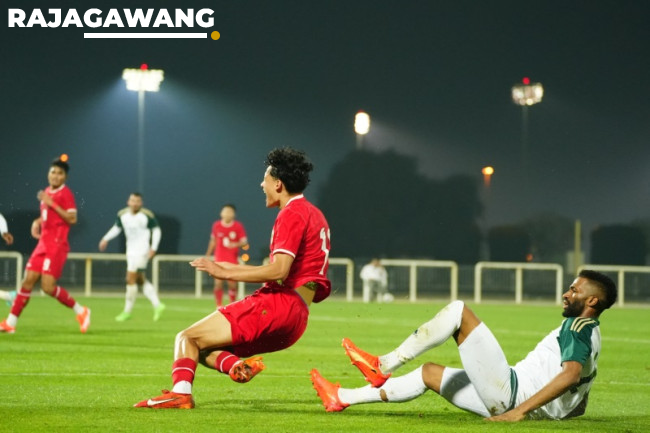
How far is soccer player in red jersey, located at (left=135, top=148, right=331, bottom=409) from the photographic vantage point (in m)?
8.43

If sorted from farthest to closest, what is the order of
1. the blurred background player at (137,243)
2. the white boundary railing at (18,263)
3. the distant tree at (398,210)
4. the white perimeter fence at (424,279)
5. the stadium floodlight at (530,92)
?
the distant tree at (398,210), the stadium floodlight at (530,92), the white perimeter fence at (424,279), the white boundary railing at (18,263), the blurred background player at (137,243)

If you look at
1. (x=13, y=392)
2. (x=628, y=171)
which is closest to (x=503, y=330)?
(x=13, y=392)

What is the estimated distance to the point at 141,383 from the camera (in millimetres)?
11273

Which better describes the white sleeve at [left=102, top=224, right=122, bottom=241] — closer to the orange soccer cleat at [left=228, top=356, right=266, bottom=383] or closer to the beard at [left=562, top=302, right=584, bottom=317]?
the orange soccer cleat at [left=228, top=356, right=266, bottom=383]

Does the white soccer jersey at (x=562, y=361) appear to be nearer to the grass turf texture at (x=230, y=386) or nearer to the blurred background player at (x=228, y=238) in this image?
the grass turf texture at (x=230, y=386)

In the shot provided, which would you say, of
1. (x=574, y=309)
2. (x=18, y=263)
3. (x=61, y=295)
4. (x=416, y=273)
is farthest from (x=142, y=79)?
(x=574, y=309)

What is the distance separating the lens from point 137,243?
23953 millimetres

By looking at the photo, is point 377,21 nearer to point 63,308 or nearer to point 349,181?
point 349,181

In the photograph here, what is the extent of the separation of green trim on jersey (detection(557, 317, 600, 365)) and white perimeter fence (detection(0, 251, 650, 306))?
30994mm

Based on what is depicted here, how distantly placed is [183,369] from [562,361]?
2644 millimetres

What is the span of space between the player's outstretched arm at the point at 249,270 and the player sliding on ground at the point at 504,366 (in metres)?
0.67

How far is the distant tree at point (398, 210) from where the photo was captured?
58.9 m

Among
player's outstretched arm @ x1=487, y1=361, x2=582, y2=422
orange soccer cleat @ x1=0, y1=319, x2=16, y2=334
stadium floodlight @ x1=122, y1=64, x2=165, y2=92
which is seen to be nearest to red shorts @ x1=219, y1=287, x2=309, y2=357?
player's outstretched arm @ x1=487, y1=361, x2=582, y2=422

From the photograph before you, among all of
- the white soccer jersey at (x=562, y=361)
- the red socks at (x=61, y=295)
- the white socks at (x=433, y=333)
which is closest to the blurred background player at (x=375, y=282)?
the red socks at (x=61, y=295)
